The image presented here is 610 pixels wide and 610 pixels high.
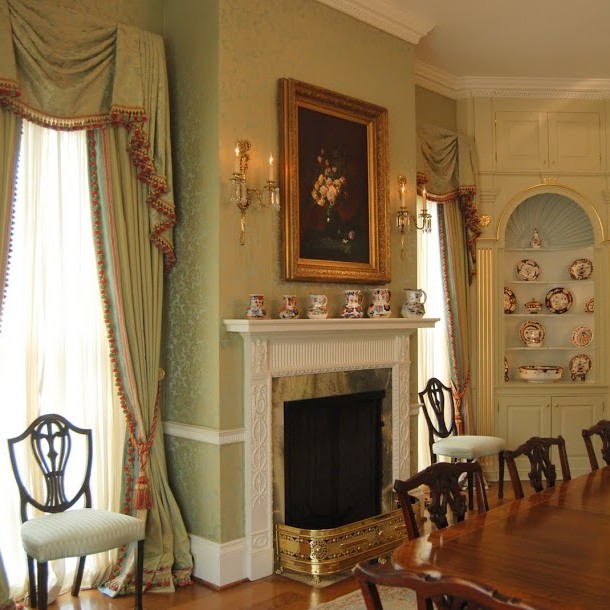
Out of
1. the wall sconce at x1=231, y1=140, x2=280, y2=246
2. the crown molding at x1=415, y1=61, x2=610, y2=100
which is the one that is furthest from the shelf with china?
the wall sconce at x1=231, y1=140, x2=280, y2=246

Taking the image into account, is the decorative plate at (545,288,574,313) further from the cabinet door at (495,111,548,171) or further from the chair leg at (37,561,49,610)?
the chair leg at (37,561,49,610)

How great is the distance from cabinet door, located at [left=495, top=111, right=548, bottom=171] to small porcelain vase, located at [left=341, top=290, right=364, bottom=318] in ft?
8.52

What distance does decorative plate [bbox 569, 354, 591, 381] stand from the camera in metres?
6.59

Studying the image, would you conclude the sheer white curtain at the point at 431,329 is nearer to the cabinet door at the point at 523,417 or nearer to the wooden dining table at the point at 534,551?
the cabinet door at the point at 523,417

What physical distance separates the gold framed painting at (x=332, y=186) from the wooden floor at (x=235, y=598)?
1680 millimetres

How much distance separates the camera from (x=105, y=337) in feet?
13.3

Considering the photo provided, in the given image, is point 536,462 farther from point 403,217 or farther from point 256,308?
point 403,217

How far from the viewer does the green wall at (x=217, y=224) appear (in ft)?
13.1

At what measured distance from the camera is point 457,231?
245 inches

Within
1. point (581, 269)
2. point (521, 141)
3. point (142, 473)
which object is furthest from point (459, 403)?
point (142, 473)

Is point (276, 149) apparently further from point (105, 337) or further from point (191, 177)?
point (105, 337)

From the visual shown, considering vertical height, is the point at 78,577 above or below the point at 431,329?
below

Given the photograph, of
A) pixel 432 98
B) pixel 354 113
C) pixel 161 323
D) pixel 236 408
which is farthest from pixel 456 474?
pixel 432 98

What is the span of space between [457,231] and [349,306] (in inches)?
81.4
